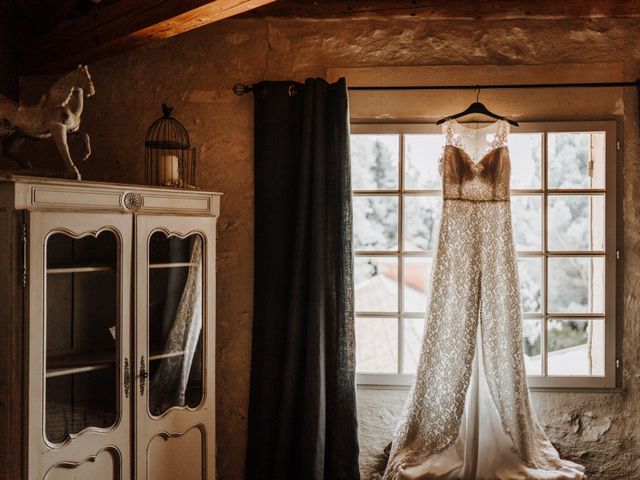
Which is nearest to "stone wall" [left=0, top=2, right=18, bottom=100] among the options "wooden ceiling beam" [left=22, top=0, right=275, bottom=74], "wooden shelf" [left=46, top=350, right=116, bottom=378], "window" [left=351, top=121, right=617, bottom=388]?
"wooden ceiling beam" [left=22, top=0, right=275, bottom=74]

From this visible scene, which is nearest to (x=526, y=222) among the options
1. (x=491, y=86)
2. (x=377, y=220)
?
(x=377, y=220)

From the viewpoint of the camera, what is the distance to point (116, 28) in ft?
8.08

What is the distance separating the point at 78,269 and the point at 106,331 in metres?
0.29

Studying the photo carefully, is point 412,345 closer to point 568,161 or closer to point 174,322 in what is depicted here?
point 568,161

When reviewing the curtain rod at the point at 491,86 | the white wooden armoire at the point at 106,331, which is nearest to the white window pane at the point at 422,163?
the curtain rod at the point at 491,86

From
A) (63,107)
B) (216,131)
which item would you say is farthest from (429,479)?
(63,107)

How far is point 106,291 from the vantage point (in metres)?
2.30

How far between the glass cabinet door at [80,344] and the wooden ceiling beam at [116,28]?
0.84m

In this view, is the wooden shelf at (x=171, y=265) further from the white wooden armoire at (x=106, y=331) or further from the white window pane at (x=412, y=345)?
the white window pane at (x=412, y=345)

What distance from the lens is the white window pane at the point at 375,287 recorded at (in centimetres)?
435

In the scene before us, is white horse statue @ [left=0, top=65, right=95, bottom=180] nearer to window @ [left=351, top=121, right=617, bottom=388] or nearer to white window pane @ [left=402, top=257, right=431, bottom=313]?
window @ [left=351, top=121, right=617, bottom=388]

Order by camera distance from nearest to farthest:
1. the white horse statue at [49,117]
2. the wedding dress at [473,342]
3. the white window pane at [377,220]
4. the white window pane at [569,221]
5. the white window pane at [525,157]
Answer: the white horse statue at [49,117] → the wedding dress at [473,342] → the white window pane at [525,157] → the white window pane at [569,221] → the white window pane at [377,220]

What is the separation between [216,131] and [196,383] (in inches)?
53.2

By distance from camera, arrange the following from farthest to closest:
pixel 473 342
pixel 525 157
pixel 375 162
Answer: pixel 375 162
pixel 525 157
pixel 473 342
